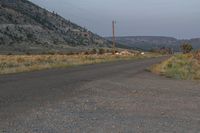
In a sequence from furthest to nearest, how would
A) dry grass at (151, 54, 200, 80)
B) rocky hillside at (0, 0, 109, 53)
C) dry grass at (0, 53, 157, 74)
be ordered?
rocky hillside at (0, 0, 109, 53), dry grass at (0, 53, 157, 74), dry grass at (151, 54, 200, 80)

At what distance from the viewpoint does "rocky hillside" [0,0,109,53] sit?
12531cm

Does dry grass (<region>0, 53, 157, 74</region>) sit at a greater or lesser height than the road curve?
lesser

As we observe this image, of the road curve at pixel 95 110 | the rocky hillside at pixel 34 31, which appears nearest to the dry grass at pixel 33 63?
the road curve at pixel 95 110

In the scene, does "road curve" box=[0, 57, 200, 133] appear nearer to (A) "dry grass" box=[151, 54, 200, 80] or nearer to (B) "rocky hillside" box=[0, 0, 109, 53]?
(A) "dry grass" box=[151, 54, 200, 80]

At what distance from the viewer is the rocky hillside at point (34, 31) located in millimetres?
125312

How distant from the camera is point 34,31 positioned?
137875 mm

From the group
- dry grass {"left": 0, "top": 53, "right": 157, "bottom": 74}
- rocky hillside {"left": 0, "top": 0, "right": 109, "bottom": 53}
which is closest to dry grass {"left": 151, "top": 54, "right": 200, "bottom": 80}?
dry grass {"left": 0, "top": 53, "right": 157, "bottom": 74}

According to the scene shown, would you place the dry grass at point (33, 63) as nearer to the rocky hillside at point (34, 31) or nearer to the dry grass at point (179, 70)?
the dry grass at point (179, 70)

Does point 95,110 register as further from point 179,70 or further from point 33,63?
point 33,63

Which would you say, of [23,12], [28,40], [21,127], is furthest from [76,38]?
[21,127]

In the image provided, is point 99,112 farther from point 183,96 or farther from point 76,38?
Result: point 76,38

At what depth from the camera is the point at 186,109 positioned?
46.2 ft

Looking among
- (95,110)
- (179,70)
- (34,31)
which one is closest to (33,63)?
(179,70)

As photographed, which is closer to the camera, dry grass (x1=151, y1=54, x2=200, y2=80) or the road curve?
the road curve
